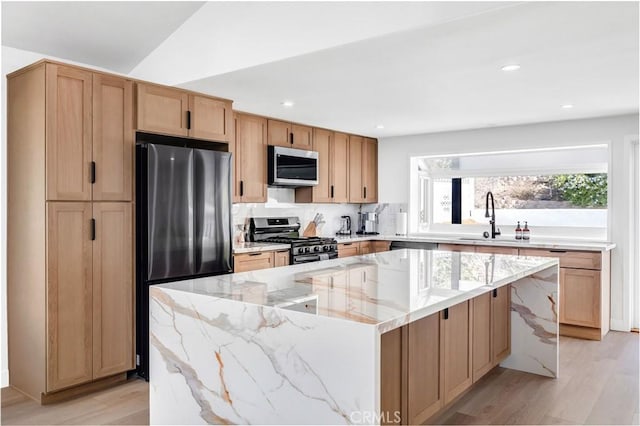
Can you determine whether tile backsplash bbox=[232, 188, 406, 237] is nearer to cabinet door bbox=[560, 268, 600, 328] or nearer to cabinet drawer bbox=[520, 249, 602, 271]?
cabinet drawer bbox=[520, 249, 602, 271]

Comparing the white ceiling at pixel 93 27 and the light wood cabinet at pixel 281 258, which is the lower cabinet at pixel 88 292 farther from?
the light wood cabinet at pixel 281 258

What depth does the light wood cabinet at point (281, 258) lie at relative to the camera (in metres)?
4.83

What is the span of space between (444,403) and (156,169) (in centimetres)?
241

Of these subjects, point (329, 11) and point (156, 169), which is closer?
point (329, 11)

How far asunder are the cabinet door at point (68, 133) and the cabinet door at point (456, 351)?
2.43m

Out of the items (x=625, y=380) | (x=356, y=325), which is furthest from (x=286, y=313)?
(x=625, y=380)

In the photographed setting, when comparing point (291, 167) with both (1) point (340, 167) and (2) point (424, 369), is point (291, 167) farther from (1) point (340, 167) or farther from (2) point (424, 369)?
(2) point (424, 369)

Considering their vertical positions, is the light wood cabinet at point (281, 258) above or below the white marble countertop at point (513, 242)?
below

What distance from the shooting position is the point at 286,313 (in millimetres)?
1792

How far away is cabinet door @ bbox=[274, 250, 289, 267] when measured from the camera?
4836mm

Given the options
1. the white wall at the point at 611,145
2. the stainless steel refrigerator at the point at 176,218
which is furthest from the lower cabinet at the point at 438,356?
the white wall at the point at 611,145

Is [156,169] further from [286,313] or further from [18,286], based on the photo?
[286,313]

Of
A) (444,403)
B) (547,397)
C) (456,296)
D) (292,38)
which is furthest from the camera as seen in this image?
(547,397)

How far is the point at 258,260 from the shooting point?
4621 mm
